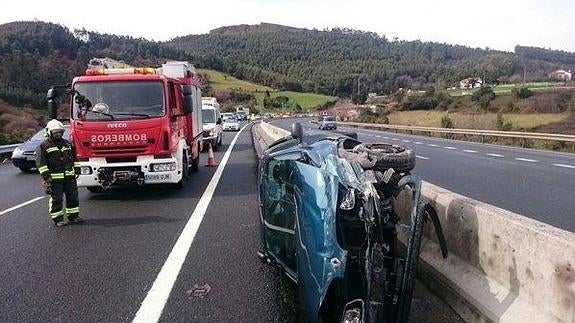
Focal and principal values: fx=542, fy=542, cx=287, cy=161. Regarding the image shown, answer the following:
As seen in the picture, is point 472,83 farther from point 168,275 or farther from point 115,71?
point 168,275

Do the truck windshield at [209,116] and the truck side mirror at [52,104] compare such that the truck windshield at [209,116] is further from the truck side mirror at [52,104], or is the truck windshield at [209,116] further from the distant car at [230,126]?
the distant car at [230,126]

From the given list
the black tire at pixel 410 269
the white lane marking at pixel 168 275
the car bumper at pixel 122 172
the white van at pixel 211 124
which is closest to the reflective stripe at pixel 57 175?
the car bumper at pixel 122 172

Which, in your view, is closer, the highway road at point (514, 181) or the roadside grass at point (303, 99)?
the highway road at point (514, 181)

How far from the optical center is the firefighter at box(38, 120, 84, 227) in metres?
8.38

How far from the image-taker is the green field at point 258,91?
442 ft

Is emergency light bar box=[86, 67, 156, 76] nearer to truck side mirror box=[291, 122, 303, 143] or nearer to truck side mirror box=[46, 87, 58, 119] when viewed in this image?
truck side mirror box=[46, 87, 58, 119]

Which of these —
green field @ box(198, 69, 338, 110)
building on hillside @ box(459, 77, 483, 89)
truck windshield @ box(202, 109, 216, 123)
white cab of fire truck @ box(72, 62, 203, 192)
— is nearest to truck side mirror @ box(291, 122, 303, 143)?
white cab of fire truck @ box(72, 62, 203, 192)

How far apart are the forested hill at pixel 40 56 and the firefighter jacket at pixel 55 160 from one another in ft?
174

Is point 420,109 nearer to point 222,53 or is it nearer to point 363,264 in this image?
point 363,264

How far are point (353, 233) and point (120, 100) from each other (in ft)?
26.4

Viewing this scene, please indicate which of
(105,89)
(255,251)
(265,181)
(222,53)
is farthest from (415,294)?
(222,53)

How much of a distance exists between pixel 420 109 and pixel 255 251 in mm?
65313

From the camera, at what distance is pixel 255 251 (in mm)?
6566

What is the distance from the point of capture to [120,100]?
→ 10.5 metres
